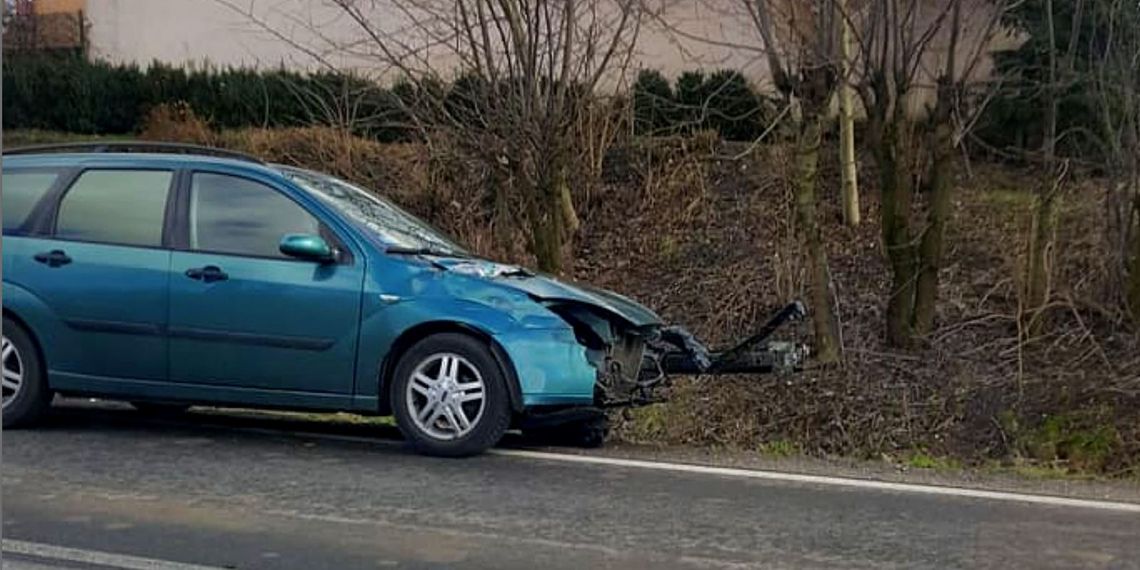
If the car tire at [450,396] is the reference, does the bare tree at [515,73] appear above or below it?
above

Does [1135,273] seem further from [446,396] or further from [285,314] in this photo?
[285,314]

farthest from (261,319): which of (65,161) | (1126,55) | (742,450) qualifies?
(1126,55)

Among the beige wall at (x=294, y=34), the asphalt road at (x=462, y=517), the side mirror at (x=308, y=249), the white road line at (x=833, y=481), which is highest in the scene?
the beige wall at (x=294, y=34)

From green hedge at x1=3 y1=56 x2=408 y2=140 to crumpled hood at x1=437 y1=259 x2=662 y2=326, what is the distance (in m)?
8.27

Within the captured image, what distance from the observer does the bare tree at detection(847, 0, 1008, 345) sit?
34.7 feet

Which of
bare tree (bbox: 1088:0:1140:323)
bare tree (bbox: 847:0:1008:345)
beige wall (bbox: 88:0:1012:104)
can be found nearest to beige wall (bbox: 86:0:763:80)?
beige wall (bbox: 88:0:1012:104)

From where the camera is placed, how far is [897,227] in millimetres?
11602

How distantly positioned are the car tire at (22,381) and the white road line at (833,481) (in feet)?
8.76

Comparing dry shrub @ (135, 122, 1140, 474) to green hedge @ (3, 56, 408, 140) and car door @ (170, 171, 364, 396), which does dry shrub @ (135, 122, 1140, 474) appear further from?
car door @ (170, 171, 364, 396)

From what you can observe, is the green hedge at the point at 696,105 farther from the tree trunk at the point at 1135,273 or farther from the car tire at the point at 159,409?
the car tire at the point at 159,409

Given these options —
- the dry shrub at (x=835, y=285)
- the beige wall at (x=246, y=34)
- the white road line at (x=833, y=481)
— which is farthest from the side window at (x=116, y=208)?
the beige wall at (x=246, y=34)

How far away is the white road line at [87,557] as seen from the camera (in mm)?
5594

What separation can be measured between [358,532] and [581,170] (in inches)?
398

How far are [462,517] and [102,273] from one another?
3060 millimetres
